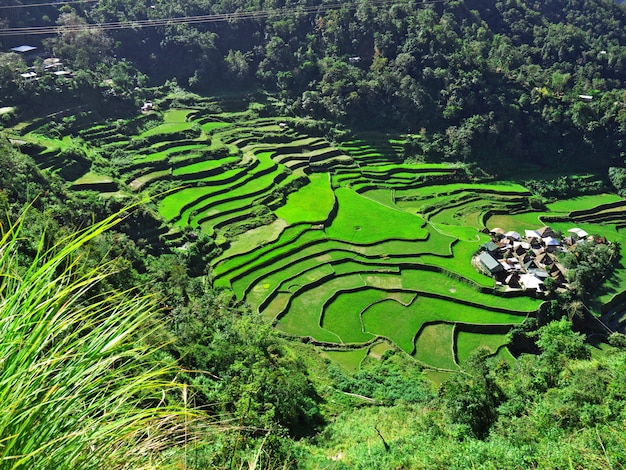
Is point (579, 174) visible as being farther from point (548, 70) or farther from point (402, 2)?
point (402, 2)

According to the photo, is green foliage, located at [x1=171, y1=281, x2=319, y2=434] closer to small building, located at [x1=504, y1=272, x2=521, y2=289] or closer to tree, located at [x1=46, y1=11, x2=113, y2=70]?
small building, located at [x1=504, y1=272, x2=521, y2=289]

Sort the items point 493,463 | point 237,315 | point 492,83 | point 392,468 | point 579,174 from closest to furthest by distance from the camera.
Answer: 1. point 493,463
2. point 392,468
3. point 237,315
4. point 579,174
5. point 492,83

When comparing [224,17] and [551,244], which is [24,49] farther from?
[551,244]

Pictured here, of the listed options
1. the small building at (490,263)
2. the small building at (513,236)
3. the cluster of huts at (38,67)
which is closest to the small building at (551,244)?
the small building at (513,236)

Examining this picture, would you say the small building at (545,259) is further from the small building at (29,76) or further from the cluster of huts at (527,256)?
the small building at (29,76)

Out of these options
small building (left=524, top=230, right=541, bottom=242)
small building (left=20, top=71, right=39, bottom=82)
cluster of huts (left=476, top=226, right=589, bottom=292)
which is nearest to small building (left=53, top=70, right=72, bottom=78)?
small building (left=20, top=71, right=39, bottom=82)

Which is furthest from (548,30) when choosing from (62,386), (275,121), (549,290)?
(62,386)
